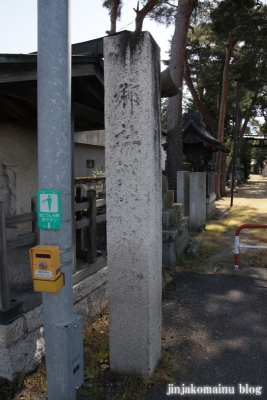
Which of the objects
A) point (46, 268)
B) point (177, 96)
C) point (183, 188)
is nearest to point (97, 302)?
point (46, 268)

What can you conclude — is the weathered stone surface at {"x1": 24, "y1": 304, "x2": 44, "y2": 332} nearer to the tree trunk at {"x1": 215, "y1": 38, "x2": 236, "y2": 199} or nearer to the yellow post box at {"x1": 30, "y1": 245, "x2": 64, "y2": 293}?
the yellow post box at {"x1": 30, "y1": 245, "x2": 64, "y2": 293}

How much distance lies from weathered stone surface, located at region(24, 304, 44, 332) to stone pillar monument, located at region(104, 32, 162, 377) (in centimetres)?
78

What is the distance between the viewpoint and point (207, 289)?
5.32m

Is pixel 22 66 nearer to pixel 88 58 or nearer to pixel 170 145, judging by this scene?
pixel 88 58

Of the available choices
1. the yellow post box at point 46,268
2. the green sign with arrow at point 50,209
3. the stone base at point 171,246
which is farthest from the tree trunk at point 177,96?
the yellow post box at point 46,268

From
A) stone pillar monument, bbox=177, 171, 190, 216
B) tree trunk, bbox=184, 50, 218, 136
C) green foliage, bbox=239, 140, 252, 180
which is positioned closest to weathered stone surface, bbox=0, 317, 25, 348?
stone pillar monument, bbox=177, 171, 190, 216

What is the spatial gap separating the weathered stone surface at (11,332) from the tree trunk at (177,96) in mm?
7983

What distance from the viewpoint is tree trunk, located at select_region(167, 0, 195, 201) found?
973 centimetres

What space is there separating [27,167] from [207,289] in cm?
345

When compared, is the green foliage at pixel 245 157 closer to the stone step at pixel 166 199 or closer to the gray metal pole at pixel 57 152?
the stone step at pixel 166 199

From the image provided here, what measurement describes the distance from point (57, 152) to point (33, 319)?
6.38 ft

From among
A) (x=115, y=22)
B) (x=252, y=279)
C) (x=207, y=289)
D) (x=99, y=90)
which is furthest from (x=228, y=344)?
(x=115, y=22)

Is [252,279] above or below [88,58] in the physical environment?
below

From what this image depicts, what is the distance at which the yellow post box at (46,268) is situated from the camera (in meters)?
2.02
